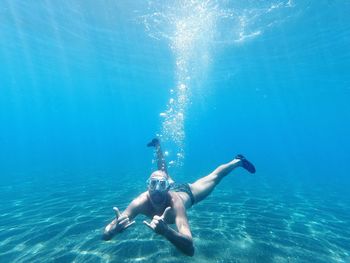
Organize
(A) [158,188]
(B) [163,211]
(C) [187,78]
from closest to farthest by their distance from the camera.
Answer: (A) [158,188]
(B) [163,211]
(C) [187,78]

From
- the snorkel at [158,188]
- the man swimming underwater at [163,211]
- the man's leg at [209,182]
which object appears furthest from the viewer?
the man's leg at [209,182]

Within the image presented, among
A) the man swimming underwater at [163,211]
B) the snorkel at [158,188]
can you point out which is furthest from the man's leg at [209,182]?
the snorkel at [158,188]

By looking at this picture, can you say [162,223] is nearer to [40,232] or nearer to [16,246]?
[16,246]

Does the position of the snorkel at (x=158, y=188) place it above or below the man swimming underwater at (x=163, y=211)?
above

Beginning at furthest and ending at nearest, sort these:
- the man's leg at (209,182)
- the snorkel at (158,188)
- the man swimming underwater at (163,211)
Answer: the man's leg at (209,182) < the snorkel at (158,188) < the man swimming underwater at (163,211)

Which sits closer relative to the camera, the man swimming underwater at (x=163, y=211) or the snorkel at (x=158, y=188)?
the man swimming underwater at (x=163, y=211)

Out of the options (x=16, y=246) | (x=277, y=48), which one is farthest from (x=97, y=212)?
(x=277, y=48)

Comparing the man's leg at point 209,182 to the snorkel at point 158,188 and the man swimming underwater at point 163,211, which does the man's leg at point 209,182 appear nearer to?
the man swimming underwater at point 163,211

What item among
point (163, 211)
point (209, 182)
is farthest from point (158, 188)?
point (209, 182)

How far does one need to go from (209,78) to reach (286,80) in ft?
38.9

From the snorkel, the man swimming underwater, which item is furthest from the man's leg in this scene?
the snorkel

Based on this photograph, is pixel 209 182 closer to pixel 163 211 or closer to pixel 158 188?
pixel 163 211

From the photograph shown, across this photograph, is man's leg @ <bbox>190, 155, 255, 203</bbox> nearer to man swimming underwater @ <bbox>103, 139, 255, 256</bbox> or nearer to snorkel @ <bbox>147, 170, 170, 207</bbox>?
man swimming underwater @ <bbox>103, 139, 255, 256</bbox>

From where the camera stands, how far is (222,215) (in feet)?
36.9
